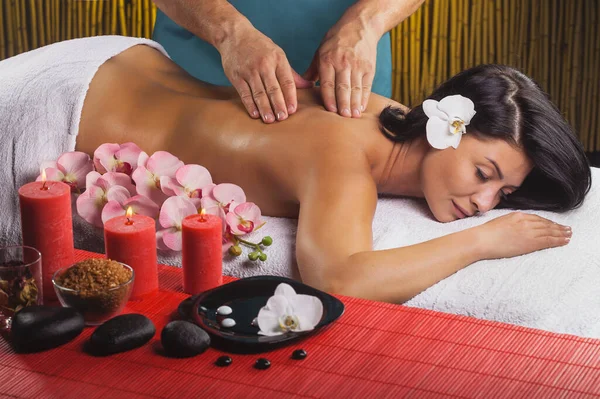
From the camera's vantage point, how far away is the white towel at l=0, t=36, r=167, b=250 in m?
2.09

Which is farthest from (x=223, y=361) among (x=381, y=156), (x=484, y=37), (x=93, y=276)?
(x=484, y=37)

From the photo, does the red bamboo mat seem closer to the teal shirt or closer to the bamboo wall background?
the teal shirt

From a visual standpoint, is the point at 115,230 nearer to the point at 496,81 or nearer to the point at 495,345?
the point at 495,345

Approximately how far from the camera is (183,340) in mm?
1314

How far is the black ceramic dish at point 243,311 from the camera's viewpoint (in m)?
1.34

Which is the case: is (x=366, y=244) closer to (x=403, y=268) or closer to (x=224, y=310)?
(x=403, y=268)

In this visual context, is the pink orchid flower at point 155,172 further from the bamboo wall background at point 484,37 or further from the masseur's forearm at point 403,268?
the bamboo wall background at point 484,37

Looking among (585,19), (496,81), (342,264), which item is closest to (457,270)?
(342,264)

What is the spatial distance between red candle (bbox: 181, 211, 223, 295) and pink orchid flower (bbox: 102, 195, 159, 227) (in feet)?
1.22

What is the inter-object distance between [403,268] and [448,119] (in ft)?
1.44

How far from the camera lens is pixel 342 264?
1756 millimetres

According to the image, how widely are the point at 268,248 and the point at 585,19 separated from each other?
2.36 meters

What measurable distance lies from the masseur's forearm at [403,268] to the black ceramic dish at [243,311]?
0.25 m

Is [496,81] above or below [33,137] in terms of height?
above
